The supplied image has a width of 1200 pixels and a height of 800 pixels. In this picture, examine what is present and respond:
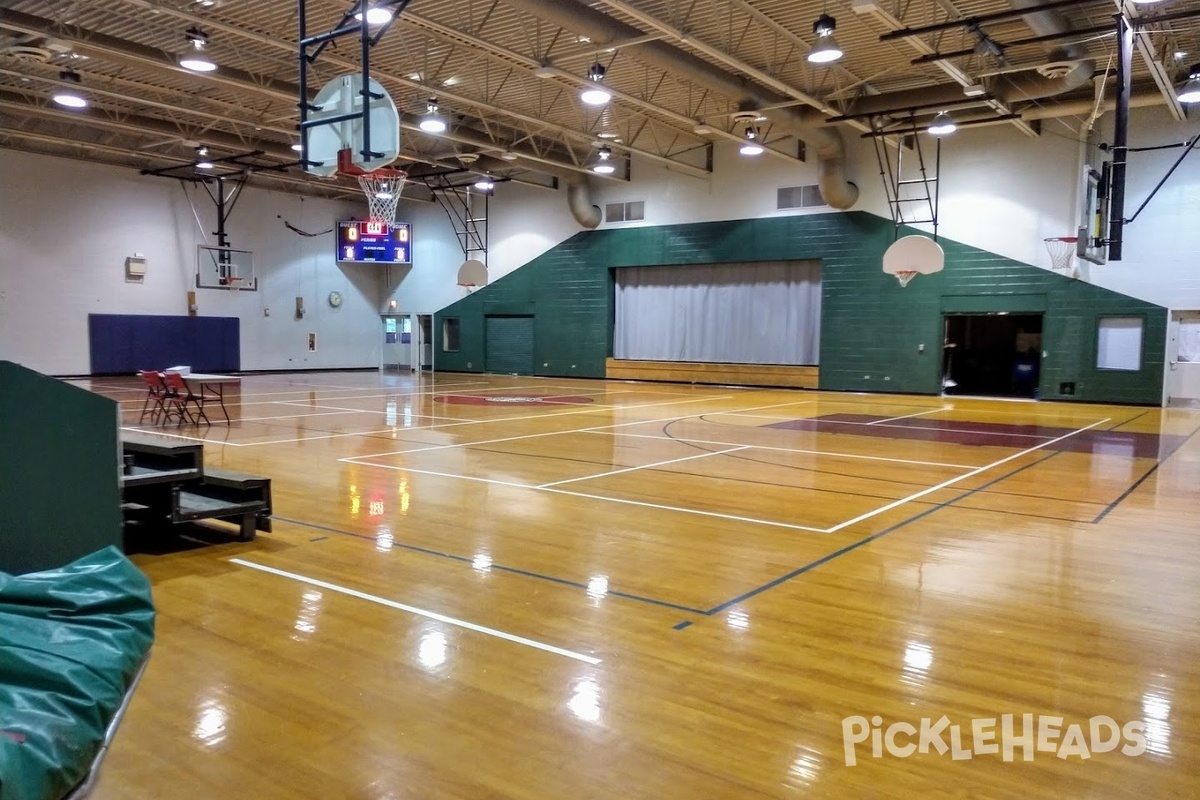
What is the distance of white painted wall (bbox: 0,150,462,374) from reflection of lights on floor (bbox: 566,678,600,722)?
2132 cm

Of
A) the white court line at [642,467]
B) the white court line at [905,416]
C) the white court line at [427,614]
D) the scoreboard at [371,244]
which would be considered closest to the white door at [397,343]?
the scoreboard at [371,244]

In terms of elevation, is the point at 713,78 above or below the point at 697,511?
above

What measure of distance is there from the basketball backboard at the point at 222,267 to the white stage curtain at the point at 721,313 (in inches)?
429

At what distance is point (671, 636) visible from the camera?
3502 mm

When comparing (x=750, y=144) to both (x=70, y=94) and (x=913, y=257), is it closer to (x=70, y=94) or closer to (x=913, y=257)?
(x=913, y=257)

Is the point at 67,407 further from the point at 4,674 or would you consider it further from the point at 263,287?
the point at 263,287

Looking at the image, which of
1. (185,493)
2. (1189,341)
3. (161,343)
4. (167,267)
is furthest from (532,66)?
(161,343)

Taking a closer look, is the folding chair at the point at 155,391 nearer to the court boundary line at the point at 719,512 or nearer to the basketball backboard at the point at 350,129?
the court boundary line at the point at 719,512

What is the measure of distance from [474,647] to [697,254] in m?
18.8

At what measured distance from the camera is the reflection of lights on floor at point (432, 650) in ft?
10.5

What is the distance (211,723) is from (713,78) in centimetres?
1298

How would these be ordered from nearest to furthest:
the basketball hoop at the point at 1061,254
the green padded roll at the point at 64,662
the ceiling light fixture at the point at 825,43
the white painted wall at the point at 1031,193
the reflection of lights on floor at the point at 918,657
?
the green padded roll at the point at 64,662 → the reflection of lights on floor at the point at 918,657 → the ceiling light fixture at the point at 825,43 → the white painted wall at the point at 1031,193 → the basketball hoop at the point at 1061,254

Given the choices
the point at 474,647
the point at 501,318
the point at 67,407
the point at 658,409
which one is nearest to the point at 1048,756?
the point at 474,647

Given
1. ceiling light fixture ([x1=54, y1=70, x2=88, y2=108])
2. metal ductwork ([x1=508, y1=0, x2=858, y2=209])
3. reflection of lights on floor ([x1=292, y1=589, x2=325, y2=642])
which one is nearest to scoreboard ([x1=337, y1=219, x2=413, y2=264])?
ceiling light fixture ([x1=54, y1=70, x2=88, y2=108])
